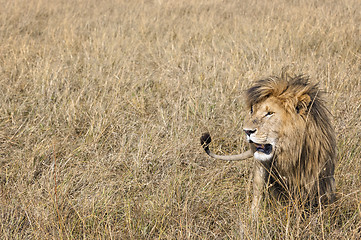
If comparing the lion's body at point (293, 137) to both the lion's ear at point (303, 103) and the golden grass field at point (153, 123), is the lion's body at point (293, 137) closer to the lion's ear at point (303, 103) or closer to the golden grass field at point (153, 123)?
Result: the lion's ear at point (303, 103)

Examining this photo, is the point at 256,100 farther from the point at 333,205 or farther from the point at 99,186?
the point at 99,186

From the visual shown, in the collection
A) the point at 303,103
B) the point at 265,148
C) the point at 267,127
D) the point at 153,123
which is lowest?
the point at 153,123

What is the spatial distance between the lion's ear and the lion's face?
7 cm

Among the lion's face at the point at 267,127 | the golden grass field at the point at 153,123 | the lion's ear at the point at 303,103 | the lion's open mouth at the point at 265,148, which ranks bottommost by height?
the golden grass field at the point at 153,123

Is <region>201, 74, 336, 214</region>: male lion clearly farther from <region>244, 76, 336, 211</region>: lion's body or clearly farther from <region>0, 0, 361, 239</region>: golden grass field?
<region>0, 0, 361, 239</region>: golden grass field

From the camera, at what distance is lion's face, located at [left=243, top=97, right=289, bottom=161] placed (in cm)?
183

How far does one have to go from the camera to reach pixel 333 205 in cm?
203

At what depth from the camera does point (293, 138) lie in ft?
6.04

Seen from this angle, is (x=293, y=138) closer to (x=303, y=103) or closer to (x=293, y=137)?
(x=293, y=137)

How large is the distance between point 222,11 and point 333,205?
19.1 feet

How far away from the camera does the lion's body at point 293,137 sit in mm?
1842

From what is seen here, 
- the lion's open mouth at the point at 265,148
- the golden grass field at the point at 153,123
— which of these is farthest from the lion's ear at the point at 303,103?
the golden grass field at the point at 153,123

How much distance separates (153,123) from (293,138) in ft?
5.30

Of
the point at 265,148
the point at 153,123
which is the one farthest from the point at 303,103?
the point at 153,123
